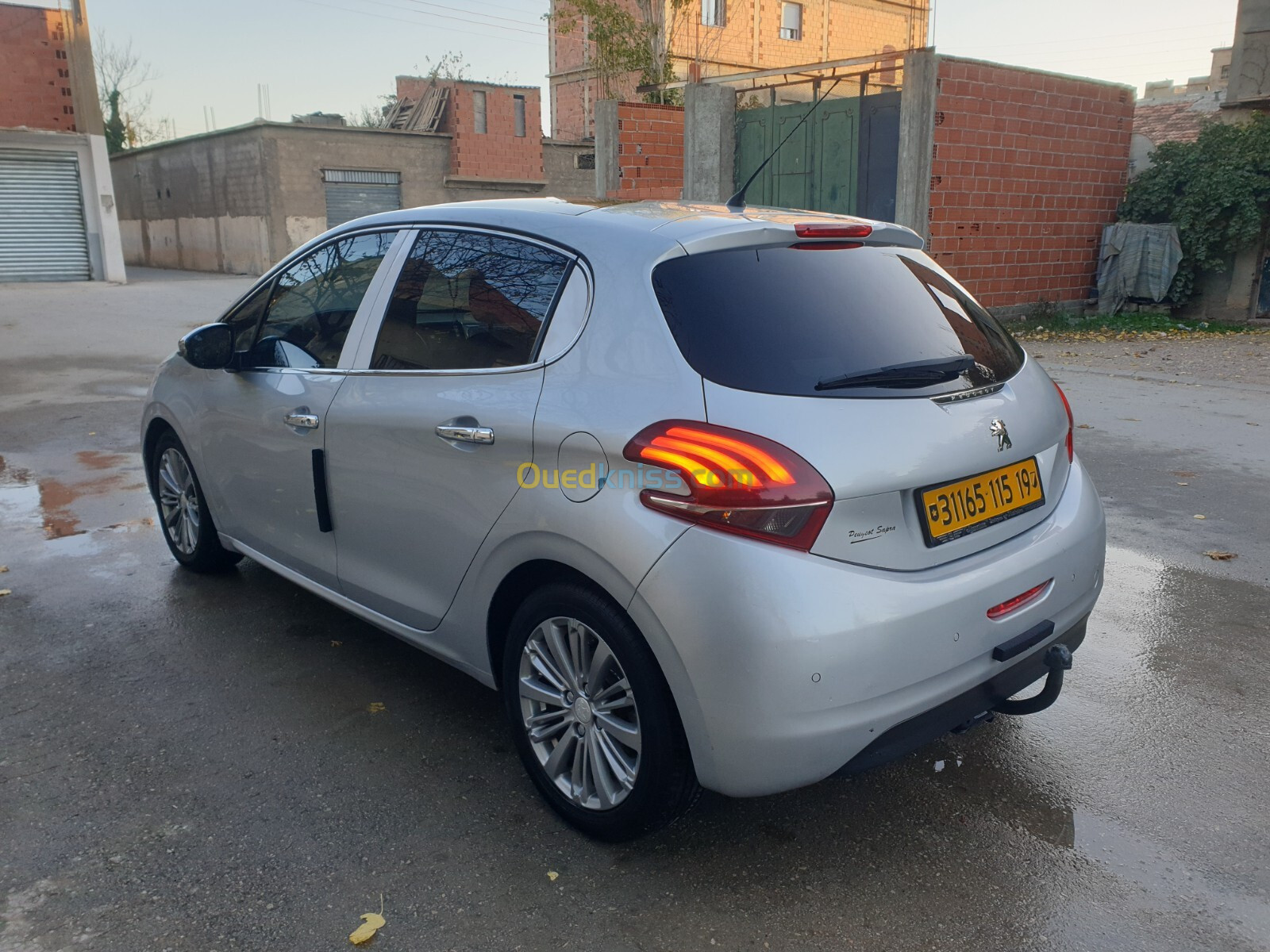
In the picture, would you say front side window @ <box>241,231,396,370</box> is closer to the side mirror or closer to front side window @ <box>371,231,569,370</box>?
the side mirror

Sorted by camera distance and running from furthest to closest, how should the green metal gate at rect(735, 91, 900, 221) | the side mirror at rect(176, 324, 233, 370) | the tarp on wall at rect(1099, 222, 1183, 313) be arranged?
the tarp on wall at rect(1099, 222, 1183, 313) < the green metal gate at rect(735, 91, 900, 221) < the side mirror at rect(176, 324, 233, 370)

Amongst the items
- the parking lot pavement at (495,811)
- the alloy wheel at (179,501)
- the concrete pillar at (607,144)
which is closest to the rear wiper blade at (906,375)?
the parking lot pavement at (495,811)

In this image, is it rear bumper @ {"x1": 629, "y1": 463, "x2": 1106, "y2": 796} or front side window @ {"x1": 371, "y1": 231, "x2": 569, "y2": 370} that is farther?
front side window @ {"x1": 371, "y1": 231, "x2": 569, "y2": 370}

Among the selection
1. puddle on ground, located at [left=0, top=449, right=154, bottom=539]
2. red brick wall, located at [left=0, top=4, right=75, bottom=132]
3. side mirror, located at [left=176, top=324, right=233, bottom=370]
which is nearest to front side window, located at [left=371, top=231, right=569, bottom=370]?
side mirror, located at [left=176, top=324, right=233, bottom=370]

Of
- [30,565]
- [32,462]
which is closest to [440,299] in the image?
[30,565]

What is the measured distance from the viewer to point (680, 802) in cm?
266

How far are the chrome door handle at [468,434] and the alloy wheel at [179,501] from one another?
2.16m

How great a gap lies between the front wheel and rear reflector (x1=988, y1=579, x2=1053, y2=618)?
867mm

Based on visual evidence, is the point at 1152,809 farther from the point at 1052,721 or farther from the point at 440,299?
the point at 440,299

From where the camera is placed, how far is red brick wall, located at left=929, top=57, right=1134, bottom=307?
12938mm

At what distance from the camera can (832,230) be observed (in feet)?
9.80

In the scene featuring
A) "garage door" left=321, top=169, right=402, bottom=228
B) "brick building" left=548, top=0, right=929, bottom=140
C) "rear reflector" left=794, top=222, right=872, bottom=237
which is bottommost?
"rear reflector" left=794, top=222, right=872, bottom=237

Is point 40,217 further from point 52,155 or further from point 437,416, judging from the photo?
point 437,416

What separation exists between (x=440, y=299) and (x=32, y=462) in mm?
5461
